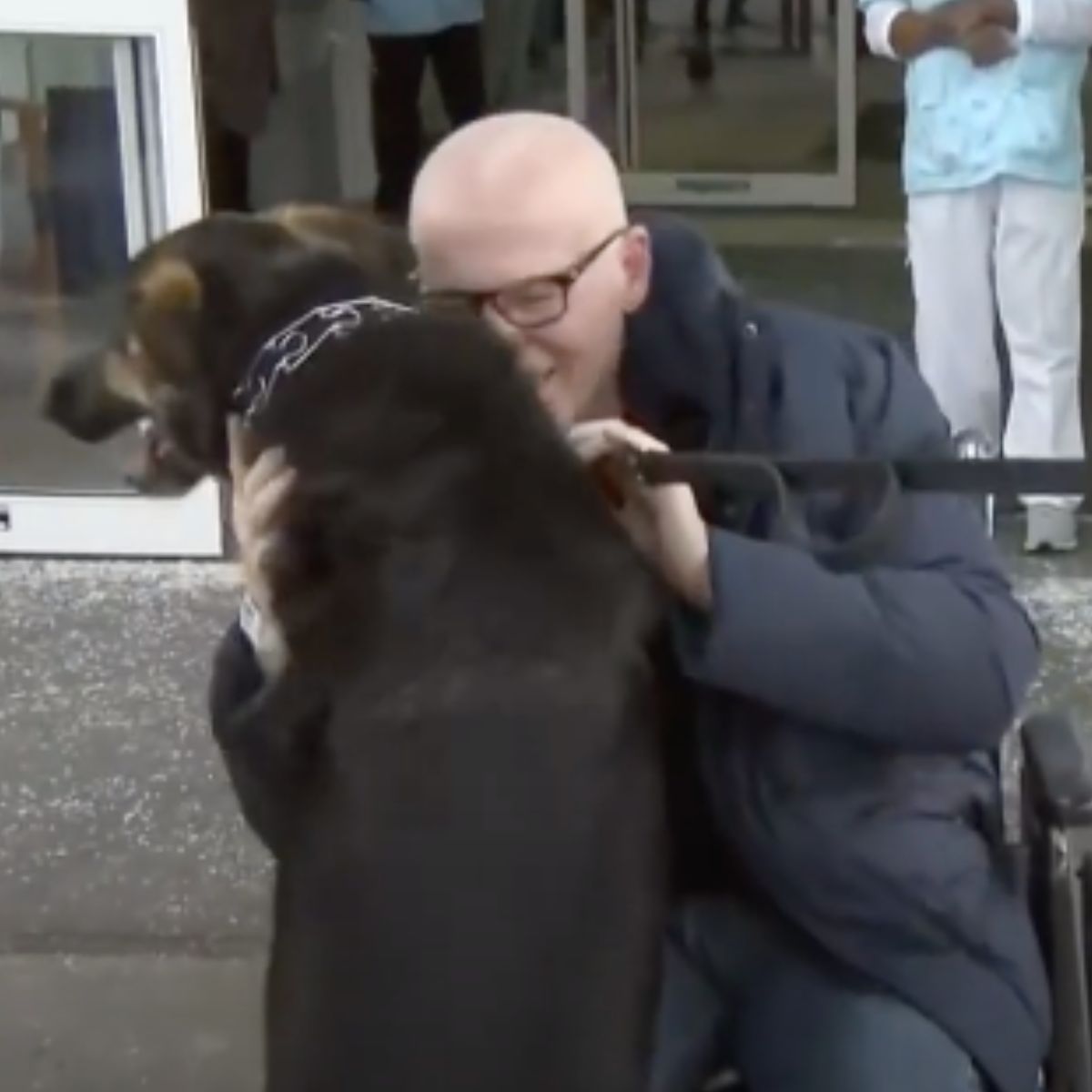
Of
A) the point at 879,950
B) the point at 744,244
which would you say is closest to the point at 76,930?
the point at 879,950

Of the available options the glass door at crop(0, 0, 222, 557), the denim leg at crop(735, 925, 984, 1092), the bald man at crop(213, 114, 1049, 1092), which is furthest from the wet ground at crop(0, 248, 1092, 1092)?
the bald man at crop(213, 114, 1049, 1092)

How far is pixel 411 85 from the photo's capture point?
7.87 meters

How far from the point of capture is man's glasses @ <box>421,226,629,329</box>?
2.26m

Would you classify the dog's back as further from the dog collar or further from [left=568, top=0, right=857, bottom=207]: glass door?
[left=568, top=0, right=857, bottom=207]: glass door

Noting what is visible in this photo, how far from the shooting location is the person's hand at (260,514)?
207 centimetres

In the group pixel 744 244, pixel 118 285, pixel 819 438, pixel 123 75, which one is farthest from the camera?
pixel 744 244

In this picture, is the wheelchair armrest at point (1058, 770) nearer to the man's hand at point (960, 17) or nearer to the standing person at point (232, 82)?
the man's hand at point (960, 17)

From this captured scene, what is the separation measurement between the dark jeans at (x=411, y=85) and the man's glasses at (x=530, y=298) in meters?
5.56

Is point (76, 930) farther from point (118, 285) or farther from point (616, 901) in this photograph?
point (616, 901)

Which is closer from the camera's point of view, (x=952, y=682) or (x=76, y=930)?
(x=952, y=682)

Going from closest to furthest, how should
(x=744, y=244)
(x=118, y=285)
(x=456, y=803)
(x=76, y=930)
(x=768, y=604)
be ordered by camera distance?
1. (x=456, y=803)
2. (x=768, y=604)
3. (x=118, y=285)
4. (x=76, y=930)
5. (x=744, y=244)

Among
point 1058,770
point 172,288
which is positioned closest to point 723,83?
point 1058,770

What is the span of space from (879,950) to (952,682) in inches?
10.8

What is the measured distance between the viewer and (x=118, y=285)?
2568mm
